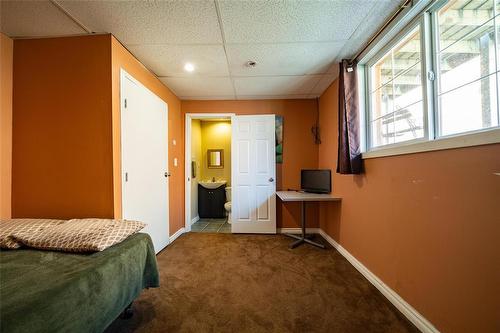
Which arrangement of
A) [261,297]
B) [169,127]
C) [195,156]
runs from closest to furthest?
[261,297], [169,127], [195,156]

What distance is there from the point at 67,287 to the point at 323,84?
10.9 feet

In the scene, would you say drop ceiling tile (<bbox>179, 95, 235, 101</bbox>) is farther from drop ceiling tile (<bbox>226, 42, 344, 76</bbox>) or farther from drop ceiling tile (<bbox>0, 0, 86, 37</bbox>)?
drop ceiling tile (<bbox>0, 0, 86, 37</bbox>)

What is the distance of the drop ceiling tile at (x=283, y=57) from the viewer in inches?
81.7

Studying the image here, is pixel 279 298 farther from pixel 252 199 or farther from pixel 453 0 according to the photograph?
pixel 453 0

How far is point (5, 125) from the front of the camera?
1.86m

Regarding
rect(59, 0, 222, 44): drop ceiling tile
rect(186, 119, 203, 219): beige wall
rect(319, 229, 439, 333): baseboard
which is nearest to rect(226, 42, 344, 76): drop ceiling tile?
rect(59, 0, 222, 44): drop ceiling tile

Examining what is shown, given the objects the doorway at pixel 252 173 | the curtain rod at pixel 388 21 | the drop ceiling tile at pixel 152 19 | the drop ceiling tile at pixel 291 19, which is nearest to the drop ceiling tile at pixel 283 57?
the drop ceiling tile at pixel 291 19

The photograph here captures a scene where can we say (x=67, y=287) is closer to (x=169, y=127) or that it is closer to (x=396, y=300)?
(x=396, y=300)

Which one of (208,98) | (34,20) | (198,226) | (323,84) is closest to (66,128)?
(34,20)

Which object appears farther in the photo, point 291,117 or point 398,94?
point 291,117

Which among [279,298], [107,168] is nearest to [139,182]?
[107,168]

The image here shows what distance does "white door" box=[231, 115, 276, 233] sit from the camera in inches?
140

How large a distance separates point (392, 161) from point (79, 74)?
2.91 metres

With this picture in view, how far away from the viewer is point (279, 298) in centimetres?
177
